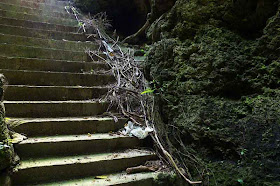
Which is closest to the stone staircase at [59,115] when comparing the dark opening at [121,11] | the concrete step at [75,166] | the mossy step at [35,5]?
the concrete step at [75,166]

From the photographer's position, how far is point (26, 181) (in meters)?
1.64

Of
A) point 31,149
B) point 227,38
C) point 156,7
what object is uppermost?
point 156,7

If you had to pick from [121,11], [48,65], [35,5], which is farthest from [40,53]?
[121,11]

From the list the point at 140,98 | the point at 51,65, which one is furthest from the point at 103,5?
the point at 140,98

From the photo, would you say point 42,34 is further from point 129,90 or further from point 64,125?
point 64,125

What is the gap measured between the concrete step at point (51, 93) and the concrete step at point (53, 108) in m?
0.19

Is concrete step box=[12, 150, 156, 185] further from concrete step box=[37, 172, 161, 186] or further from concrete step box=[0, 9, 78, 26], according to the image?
concrete step box=[0, 9, 78, 26]

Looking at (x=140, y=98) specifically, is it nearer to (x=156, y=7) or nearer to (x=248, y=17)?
(x=156, y=7)

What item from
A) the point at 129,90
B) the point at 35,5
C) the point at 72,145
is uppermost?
the point at 35,5

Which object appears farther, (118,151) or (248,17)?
(118,151)

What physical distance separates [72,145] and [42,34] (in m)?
2.48

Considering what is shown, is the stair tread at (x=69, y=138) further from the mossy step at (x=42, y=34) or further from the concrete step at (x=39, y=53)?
the mossy step at (x=42, y=34)

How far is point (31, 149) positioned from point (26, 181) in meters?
0.29

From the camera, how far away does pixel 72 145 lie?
197 cm
